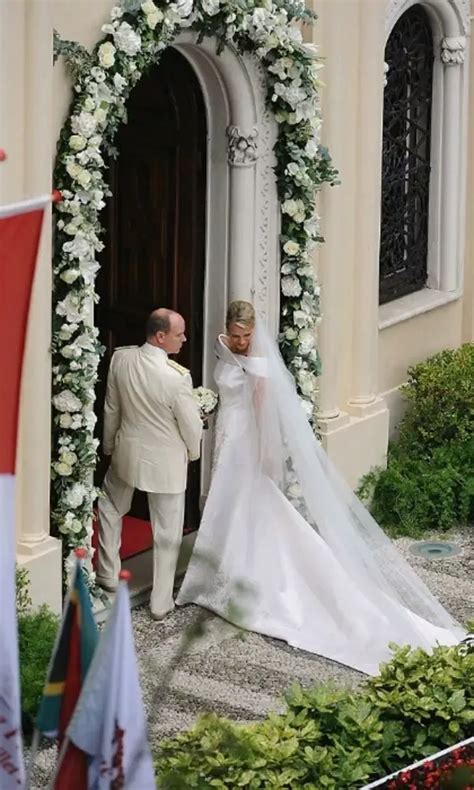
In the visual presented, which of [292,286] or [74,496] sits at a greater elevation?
[292,286]

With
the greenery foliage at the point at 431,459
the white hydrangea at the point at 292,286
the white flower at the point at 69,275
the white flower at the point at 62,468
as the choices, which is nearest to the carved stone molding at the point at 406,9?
the white hydrangea at the point at 292,286

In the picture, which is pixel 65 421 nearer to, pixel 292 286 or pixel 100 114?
pixel 100 114

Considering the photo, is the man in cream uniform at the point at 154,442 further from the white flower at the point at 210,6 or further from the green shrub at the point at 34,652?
the white flower at the point at 210,6

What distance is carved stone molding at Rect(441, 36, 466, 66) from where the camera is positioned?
1349 centimetres

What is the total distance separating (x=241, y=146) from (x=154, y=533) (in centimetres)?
240

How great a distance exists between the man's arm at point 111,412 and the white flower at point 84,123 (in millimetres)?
1380

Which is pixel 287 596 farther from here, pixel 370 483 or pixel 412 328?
pixel 412 328

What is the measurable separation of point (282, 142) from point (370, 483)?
8.22 ft

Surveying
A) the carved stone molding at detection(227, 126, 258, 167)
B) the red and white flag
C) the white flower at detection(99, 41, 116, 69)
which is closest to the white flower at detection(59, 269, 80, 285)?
the white flower at detection(99, 41, 116, 69)

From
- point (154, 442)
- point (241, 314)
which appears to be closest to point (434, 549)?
point (241, 314)

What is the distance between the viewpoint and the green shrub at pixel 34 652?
9.02 meters

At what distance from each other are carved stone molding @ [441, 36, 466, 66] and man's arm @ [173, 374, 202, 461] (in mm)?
4194

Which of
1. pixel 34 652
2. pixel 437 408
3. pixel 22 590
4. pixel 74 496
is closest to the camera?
pixel 34 652

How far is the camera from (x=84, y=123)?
384 inches
